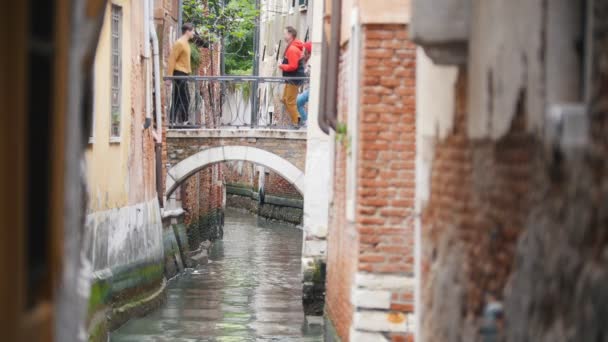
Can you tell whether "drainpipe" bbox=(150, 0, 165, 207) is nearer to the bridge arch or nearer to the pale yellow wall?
the pale yellow wall

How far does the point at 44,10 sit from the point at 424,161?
3465 mm

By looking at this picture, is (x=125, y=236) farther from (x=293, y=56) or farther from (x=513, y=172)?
(x=513, y=172)

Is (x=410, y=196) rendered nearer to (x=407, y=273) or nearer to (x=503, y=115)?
(x=407, y=273)

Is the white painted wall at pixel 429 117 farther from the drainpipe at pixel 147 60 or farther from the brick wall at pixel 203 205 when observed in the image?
the brick wall at pixel 203 205

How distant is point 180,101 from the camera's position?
79.4ft

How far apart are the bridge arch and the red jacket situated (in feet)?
6.42

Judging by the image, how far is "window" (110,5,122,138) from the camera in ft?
51.2

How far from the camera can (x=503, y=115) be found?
5.45 m

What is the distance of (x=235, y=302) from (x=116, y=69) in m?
Answer: 4.67

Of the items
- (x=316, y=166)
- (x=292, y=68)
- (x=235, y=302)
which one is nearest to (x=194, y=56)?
(x=292, y=68)

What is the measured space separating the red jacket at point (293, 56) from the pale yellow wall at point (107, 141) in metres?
6.97

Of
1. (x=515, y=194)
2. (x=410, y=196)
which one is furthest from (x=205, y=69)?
(x=515, y=194)

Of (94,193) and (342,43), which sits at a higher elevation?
(342,43)

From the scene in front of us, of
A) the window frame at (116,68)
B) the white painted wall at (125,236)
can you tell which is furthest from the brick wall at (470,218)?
the window frame at (116,68)
